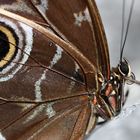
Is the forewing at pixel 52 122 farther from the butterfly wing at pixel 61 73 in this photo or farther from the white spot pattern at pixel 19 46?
the white spot pattern at pixel 19 46

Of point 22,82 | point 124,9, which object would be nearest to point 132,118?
point 22,82

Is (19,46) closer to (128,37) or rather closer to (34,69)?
(34,69)

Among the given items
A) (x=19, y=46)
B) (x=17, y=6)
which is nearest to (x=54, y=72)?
(x=19, y=46)

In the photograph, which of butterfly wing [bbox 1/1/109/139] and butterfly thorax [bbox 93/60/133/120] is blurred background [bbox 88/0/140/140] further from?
butterfly wing [bbox 1/1/109/139]

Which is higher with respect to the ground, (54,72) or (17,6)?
(17,6)

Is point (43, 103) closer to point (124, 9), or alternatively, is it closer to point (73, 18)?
point (73, 18)

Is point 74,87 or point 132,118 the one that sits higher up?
point 74,87

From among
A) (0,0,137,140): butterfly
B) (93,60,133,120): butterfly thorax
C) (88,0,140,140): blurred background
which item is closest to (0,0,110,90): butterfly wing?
(0,0,137,140): butterfly

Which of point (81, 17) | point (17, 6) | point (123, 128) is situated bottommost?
point (123, 128)
